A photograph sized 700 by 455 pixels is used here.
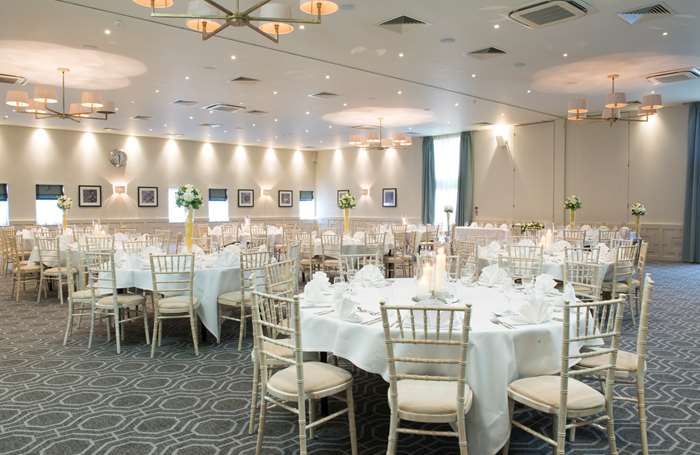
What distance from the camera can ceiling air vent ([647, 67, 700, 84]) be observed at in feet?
30.8

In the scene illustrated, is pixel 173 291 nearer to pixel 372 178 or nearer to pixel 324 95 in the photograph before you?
pixel 324 95

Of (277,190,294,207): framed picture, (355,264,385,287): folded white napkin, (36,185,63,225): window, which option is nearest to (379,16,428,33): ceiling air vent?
(355,264,385,287): folded white napkin

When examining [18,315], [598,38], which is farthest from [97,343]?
[598,38]

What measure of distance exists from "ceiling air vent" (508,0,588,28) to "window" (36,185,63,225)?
47.0 ft

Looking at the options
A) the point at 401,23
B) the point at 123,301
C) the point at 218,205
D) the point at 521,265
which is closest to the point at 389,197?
the point at 218,205

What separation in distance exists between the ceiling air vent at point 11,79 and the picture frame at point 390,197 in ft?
40.9

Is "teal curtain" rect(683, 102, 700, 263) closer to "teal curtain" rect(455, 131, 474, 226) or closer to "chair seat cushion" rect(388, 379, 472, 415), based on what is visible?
"teal curtain" rect(455, 131, 474, 226)

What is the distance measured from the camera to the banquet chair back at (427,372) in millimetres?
2557

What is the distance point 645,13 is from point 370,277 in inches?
197

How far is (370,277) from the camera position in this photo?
4.33 metres

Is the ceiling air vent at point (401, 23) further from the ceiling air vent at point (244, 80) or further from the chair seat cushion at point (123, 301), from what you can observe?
the chair seat cushion at point (123, 301)

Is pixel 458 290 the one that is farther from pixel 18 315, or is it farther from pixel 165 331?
pixel 18 315

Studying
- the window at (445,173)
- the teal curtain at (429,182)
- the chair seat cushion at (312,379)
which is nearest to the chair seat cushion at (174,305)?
the chair seat cushion at (312,379)

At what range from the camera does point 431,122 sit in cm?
1529
